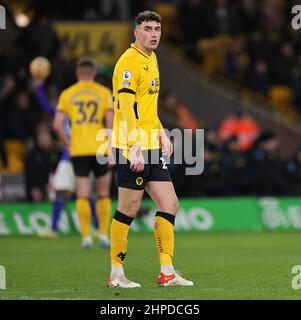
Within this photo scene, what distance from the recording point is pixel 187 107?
78.9 ft

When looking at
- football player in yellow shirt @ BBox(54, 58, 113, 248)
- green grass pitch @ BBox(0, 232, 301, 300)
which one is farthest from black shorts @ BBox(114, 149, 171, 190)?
football player in yellow shirt @ BBox(54, 58, 113, 248)

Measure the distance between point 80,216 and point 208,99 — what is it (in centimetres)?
970

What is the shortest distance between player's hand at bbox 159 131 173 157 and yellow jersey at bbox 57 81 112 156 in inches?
188

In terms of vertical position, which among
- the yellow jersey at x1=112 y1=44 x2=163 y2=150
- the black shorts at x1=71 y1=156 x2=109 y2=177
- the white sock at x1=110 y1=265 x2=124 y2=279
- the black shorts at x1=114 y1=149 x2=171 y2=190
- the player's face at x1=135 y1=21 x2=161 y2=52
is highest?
the black shorts at x1=71 y1=156 x2=109 y2=177

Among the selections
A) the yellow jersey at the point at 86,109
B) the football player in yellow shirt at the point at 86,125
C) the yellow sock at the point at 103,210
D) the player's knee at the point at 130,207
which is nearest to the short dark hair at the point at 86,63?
the football player in yellow shirt at the point at 86,125

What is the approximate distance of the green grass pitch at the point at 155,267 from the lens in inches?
362

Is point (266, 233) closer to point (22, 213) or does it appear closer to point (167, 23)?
point (22, 213)

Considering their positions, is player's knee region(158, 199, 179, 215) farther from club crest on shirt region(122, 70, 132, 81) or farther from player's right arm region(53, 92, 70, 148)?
player's right arm region(53, 92, 70, 148)

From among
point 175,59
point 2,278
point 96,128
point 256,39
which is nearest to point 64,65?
point 175,59

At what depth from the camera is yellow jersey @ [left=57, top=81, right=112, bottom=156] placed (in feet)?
48.1

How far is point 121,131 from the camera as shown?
32.0 feet

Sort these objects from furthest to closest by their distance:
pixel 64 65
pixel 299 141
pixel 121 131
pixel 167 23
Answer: pixel 167 23, pixel 299 141, pixel 64 65, pixel 121 131

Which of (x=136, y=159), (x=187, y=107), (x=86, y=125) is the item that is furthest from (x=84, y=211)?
(x=187, y=107)

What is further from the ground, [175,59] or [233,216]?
[175,59]
